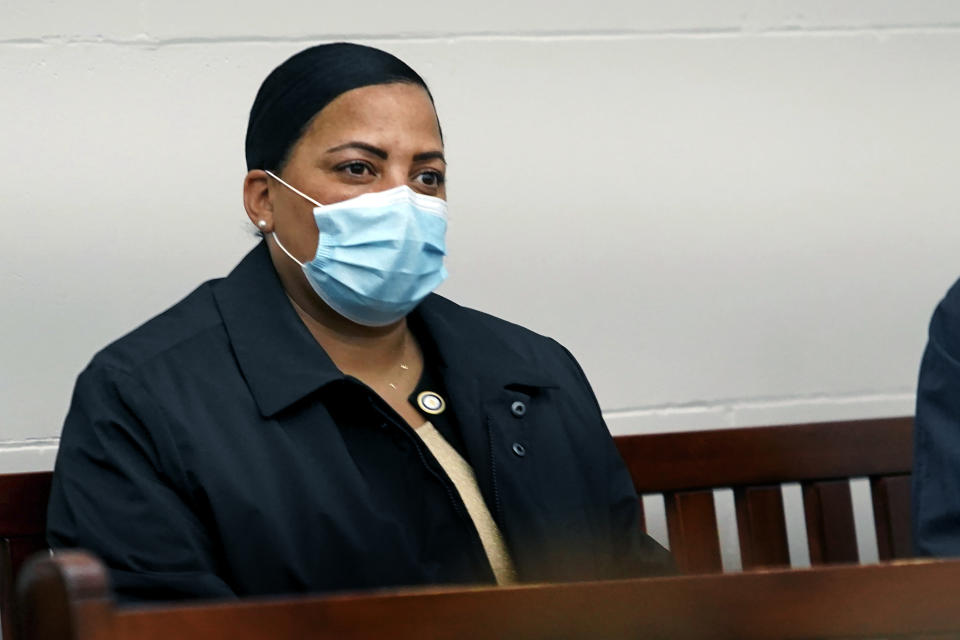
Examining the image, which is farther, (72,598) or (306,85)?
(306,85)

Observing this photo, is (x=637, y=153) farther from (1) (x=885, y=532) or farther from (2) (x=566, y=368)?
(1) (x=885, y=532)

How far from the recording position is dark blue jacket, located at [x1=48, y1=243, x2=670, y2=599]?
1645 millimetres

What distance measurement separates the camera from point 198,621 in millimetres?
943

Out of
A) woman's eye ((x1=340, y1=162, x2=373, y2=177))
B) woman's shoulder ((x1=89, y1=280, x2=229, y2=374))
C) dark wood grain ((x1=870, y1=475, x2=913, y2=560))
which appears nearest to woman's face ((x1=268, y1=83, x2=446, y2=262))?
woman's eye ((x1=340, y1=162, x2=373, y2=177))

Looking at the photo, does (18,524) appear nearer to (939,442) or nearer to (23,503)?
(23,503)

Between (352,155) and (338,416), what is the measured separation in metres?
0.36

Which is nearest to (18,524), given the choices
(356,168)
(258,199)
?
(258,199)

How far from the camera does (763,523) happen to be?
2.22 meters

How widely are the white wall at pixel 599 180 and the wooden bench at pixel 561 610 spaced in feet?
4.53

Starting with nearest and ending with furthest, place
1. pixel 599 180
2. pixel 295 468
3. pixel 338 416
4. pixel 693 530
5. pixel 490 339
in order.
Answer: pixel 295 468, pixel 338 416, pixel 490 339, pixel 693 530, pixel 599 180

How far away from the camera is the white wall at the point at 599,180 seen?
229 cm

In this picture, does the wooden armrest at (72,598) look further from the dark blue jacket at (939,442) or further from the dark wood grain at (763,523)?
the dark wood grain at (763,523)

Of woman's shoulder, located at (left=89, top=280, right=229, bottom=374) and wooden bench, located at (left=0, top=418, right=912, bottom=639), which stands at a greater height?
woman's shoulder, located at (left=89, top=280, right=229, bottom=374)

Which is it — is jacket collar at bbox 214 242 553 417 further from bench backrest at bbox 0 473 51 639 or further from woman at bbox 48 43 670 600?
bench backrest at bbox 0 473 51 639
